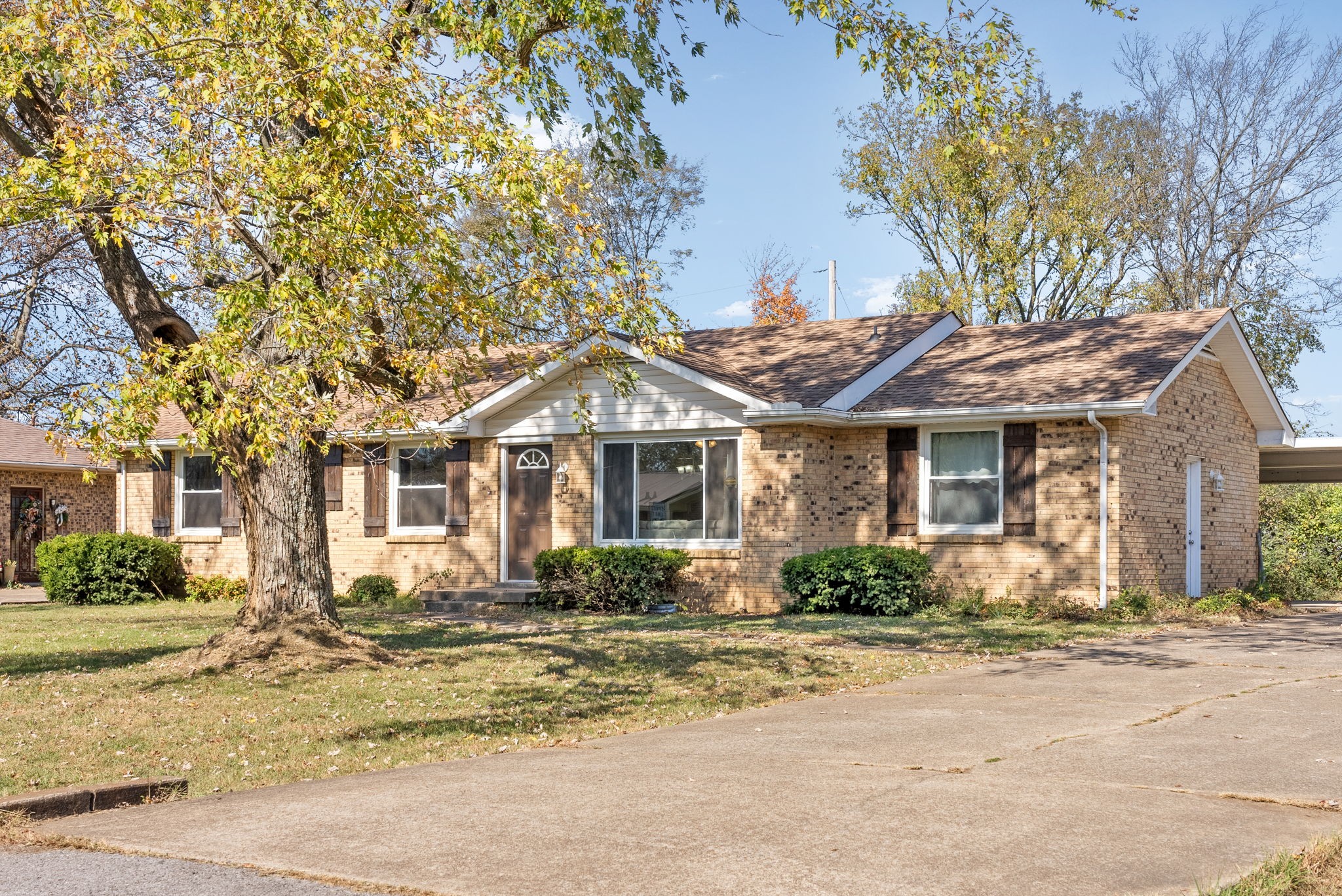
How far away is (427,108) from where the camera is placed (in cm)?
982

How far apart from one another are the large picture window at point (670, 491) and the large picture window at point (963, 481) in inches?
113

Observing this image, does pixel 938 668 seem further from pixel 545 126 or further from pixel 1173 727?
pixel 545 126

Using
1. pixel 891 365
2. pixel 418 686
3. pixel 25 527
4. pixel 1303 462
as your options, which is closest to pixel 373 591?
pixel 891 365

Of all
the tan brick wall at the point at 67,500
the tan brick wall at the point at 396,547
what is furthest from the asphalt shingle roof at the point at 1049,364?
the tan brick wall at the point at 67,500

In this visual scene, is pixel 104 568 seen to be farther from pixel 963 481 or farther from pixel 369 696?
pixel 963 481

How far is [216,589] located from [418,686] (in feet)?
43.4

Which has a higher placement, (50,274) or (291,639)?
(50,274)

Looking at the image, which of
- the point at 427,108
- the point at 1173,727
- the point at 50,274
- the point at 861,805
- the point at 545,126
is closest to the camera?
the point at 861,805

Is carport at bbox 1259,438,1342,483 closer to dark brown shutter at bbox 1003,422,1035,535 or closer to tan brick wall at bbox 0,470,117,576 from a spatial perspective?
dark brown shutter at bbox 1003,422,1035,535

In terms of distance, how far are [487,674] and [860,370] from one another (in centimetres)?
910

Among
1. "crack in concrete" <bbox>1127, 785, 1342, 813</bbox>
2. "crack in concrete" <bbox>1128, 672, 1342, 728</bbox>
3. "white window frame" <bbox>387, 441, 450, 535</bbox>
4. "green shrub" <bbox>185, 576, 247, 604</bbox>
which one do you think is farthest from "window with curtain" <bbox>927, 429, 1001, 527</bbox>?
"green shrub" <bbox>185, 576, 247, 604</bbox>

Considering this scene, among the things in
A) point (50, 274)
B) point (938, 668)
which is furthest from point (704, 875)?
point (50, 274)

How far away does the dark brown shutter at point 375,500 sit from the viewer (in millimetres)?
21953

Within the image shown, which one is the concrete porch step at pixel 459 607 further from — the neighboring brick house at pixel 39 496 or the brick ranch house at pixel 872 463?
the neighboring brick house at pixel 39 496
